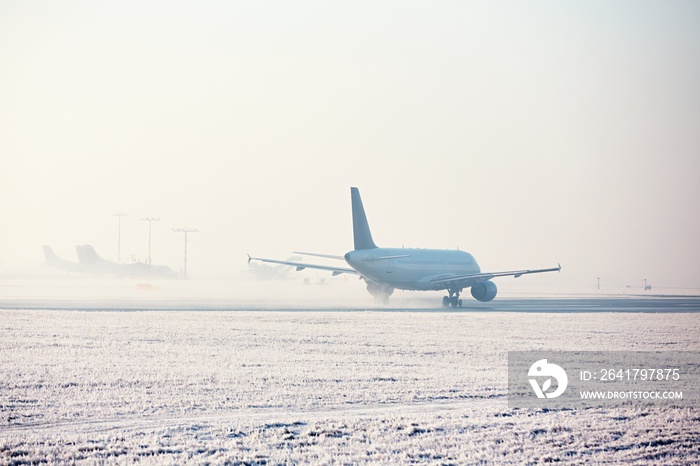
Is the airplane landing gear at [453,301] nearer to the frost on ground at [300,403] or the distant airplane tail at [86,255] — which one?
the frost on ground at [300,403]

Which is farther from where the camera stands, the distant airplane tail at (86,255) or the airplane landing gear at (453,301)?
the distant airplane tail at (86,255)

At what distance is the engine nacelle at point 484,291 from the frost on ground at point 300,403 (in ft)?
86.5

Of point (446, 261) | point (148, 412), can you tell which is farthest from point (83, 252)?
point (148, 412)

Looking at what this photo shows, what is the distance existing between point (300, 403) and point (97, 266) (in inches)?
5348

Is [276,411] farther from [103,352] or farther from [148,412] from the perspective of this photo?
[103,352]

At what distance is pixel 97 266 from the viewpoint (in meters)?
146

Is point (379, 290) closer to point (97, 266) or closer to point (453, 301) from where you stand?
point (453, 301)

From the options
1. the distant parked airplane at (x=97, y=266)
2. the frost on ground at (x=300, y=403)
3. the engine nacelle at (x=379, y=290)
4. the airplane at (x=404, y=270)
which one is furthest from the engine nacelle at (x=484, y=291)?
the distant parked airplane at (x=97, y=266)

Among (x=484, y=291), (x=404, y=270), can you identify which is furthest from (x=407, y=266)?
(x=484, y=291)

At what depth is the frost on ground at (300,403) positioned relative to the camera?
12.5 metres

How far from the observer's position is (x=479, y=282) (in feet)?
196

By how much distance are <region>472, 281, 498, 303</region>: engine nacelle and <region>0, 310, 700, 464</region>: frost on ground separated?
26.4 meters

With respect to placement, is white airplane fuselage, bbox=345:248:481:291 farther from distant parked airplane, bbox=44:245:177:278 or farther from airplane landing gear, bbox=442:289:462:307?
distant parked airplane, bbox=44:245:177:278

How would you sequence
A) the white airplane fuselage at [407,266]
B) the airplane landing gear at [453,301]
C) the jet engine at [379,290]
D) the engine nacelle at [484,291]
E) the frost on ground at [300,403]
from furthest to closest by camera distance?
the jet engine at [379,290] → the engine nacelle at [484,291] → the white airplane fuselage at [407,266] → the airplane landing gear at [453,301] → the frost on ground at [300,403]
